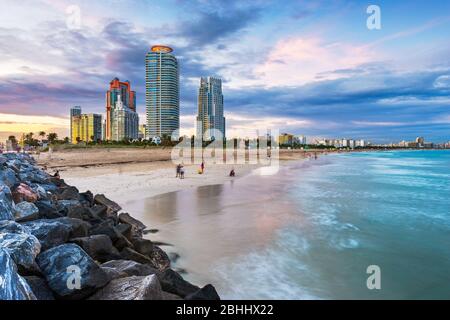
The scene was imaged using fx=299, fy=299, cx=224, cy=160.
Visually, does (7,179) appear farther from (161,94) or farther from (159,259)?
(161,94)

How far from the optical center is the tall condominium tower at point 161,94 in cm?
15375

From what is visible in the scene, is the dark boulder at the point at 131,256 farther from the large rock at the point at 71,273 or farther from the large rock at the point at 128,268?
the large rock at the point at 71,273

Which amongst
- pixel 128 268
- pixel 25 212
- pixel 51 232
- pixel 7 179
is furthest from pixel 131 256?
pixel 7 179

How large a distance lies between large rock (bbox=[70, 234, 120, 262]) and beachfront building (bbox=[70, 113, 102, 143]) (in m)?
187

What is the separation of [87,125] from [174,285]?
640 feet

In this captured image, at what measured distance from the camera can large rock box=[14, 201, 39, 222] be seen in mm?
6594

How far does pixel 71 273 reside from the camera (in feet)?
13.7

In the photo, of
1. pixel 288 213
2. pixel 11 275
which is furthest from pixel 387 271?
pixel 11 275

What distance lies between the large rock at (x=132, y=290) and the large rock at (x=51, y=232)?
182cm

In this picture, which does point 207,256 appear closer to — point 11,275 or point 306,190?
point 11,275

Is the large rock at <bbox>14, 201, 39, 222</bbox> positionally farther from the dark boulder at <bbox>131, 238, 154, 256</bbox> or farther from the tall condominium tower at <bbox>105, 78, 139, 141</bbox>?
the tall condominium tower at <bbox>105, 78, 139, 141</bbox>

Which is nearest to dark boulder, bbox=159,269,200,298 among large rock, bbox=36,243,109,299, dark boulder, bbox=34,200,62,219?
large rock, bbox=36,243,109,299

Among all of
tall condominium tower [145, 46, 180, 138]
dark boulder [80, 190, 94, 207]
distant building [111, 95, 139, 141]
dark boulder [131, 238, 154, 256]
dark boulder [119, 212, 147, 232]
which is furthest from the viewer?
distant building [111, 95, 139, 141]
